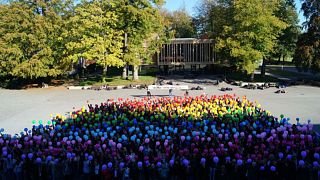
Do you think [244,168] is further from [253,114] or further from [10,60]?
[10,60]

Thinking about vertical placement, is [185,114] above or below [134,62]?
below

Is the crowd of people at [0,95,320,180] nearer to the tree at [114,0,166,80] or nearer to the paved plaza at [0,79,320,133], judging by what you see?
the paved plaza at [0,79,320,133]

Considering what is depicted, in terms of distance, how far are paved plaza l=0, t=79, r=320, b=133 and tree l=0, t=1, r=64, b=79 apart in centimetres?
205

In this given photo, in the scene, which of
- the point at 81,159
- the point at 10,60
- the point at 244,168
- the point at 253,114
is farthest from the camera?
the point at 10,60

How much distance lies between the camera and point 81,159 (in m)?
7.79

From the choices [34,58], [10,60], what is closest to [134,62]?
[34,58]

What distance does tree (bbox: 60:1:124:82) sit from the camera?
29.4 m

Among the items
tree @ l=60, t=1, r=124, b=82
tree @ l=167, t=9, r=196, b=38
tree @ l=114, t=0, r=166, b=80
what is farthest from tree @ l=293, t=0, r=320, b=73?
tree @ l=167, t=9, r=196, b=38

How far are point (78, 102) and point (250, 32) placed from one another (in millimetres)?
16875

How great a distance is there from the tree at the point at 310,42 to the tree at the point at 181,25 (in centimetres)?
2658

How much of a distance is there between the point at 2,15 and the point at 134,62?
12.5m

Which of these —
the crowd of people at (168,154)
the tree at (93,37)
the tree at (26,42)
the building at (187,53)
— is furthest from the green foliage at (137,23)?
the crowd of people at (168,154)

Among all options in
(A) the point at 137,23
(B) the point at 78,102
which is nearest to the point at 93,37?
(A) the point at 137,23

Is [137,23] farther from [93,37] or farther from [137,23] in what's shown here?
[93,37]
